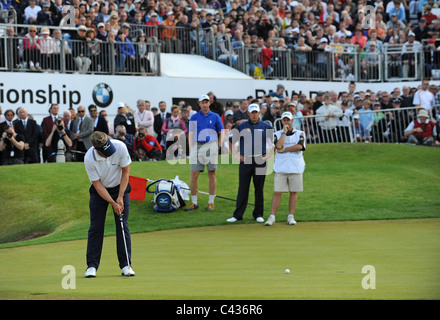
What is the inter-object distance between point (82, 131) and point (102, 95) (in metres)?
4.81

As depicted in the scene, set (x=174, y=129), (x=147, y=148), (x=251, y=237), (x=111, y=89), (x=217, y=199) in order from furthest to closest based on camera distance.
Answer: (x=111, y=89), (x=174, y=129), (x=147, y=148), (x=217, y=199), (x=251, y=237)

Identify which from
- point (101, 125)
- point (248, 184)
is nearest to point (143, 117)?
point (101, 125)

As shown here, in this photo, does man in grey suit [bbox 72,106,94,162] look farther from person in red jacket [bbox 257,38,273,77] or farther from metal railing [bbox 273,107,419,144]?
person in red jacket [bbox 257,38,273,77]

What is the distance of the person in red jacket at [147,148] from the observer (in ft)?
74.4

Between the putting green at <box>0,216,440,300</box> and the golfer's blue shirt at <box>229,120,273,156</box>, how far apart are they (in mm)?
1508

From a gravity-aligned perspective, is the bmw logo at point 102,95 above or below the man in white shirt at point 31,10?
below

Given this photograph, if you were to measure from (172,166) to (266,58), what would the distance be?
390 inches

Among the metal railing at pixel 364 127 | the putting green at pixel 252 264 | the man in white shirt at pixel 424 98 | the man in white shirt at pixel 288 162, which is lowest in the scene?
the putting green at pixel 252 264

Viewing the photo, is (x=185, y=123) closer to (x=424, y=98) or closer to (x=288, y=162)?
(x=288, y=162)

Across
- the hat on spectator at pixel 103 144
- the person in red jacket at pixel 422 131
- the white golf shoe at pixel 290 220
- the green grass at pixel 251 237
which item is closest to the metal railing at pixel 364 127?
the person in red jacket at pixel 422 131

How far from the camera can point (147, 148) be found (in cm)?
2272

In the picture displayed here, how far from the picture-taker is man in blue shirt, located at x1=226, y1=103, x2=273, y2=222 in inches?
635

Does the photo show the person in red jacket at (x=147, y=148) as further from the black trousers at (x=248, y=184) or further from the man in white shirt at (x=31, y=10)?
the black trousers at (x=248, y=184)
